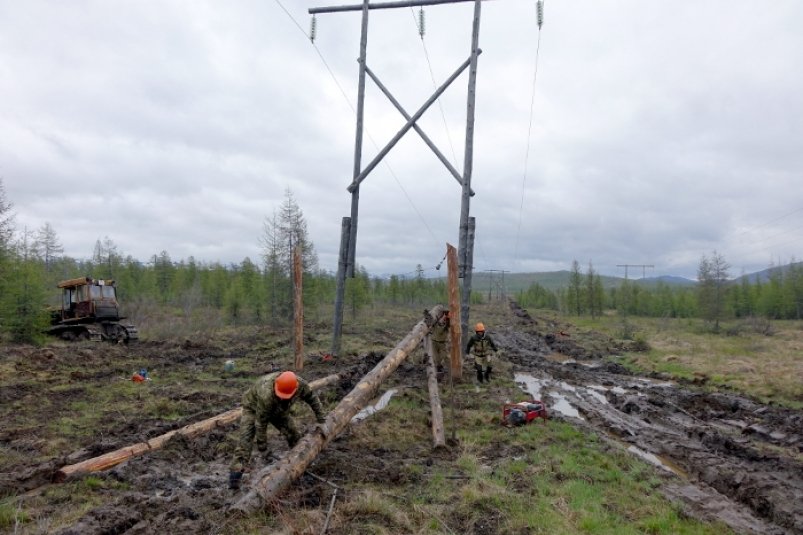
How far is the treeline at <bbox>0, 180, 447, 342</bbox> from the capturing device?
82.9 ft

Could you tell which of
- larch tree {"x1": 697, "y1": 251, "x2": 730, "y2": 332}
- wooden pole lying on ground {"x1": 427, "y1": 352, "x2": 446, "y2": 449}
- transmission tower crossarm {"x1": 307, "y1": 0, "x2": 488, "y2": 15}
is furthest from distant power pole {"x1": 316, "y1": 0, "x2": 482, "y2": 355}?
larch tree {"x1": 697, "y1": 251, "x2": 730, "y2": 332}

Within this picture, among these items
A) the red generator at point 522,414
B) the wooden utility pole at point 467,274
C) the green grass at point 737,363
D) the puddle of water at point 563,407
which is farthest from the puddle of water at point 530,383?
the green grass at point 737,363

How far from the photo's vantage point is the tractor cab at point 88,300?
83.3 ft

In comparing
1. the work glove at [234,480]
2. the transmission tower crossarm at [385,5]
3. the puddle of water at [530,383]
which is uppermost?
the transmission tower crossarm at [385,5]

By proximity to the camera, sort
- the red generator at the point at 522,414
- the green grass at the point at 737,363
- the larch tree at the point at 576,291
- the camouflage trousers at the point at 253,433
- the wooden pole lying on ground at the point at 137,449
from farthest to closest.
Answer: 1. the larch tree at the point at 576,291
2. the green grass at the point at 737,363
3. the red generator at the point at 522,414
4. the wooden pole lying on ground at the point at 137,449
5. the camouflage trousers at the point at 253,433

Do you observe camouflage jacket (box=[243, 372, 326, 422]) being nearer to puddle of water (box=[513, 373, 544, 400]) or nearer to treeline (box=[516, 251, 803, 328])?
puddle of water (box=[513, 373, 544, 400])

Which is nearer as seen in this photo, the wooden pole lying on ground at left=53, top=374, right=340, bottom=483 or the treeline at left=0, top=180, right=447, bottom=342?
the wooden pole lying on ground at left=53, top=374, right=340, bottom=483

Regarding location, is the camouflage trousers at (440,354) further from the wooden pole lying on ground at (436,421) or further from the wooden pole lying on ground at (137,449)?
the wooden pole lying on ground at (137,449)

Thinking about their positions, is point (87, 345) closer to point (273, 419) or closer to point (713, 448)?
point (273, 419)

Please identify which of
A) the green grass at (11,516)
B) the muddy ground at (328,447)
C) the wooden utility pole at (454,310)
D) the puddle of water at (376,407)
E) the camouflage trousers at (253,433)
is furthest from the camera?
the wooden utility pole at (454,310)

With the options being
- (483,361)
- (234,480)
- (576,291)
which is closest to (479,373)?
(483,361)

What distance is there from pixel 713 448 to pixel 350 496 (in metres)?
7.42

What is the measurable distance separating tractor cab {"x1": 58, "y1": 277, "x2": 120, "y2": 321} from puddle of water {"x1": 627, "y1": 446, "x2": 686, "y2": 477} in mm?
25217

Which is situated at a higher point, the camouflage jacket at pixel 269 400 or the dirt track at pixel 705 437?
the camouflage jacket at pixel 269 400
